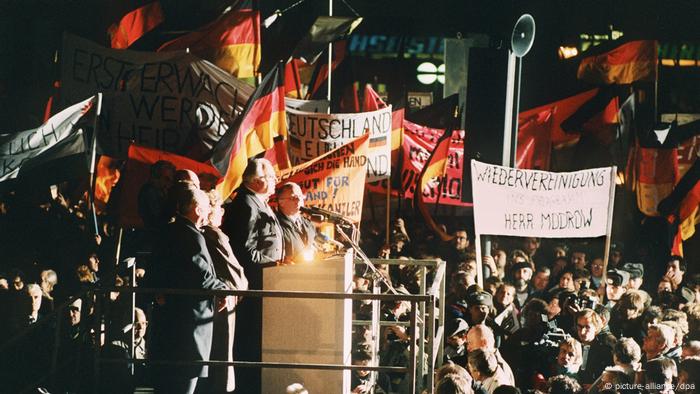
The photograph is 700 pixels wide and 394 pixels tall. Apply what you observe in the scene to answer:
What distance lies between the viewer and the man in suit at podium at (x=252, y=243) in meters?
7.52

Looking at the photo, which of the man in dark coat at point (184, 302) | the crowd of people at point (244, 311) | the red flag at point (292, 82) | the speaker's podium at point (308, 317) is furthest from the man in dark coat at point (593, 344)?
the red flag at point (292, 82)

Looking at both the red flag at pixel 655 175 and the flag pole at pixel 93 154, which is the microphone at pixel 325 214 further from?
the red flag at pixel 655 175

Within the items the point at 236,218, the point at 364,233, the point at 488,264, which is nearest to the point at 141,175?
the point at 236,218

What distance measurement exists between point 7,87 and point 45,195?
49.2ft

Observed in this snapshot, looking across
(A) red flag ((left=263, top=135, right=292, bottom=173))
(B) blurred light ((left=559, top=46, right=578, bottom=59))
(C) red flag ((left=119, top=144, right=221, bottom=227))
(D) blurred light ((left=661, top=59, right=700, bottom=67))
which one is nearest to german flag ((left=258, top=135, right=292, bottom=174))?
(A) red flag ((left=263, top=135, right=292, bottom=173))

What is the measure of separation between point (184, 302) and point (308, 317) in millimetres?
791

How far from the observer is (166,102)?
11852 mm

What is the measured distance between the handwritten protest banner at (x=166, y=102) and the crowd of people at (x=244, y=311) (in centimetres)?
110

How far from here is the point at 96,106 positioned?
11.8m

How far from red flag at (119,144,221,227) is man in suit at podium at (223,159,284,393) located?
10.1 feet

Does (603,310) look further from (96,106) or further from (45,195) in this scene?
(45,195)

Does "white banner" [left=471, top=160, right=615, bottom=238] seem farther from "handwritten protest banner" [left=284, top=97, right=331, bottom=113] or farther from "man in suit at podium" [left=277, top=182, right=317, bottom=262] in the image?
"man in suit at podium" [left=277, top=182, right=317, bottom=262]

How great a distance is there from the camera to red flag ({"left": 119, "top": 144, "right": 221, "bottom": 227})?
36.1 feet

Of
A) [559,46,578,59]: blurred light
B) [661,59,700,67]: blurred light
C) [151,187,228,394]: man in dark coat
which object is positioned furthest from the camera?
[661,59,700,67]: blurred light
